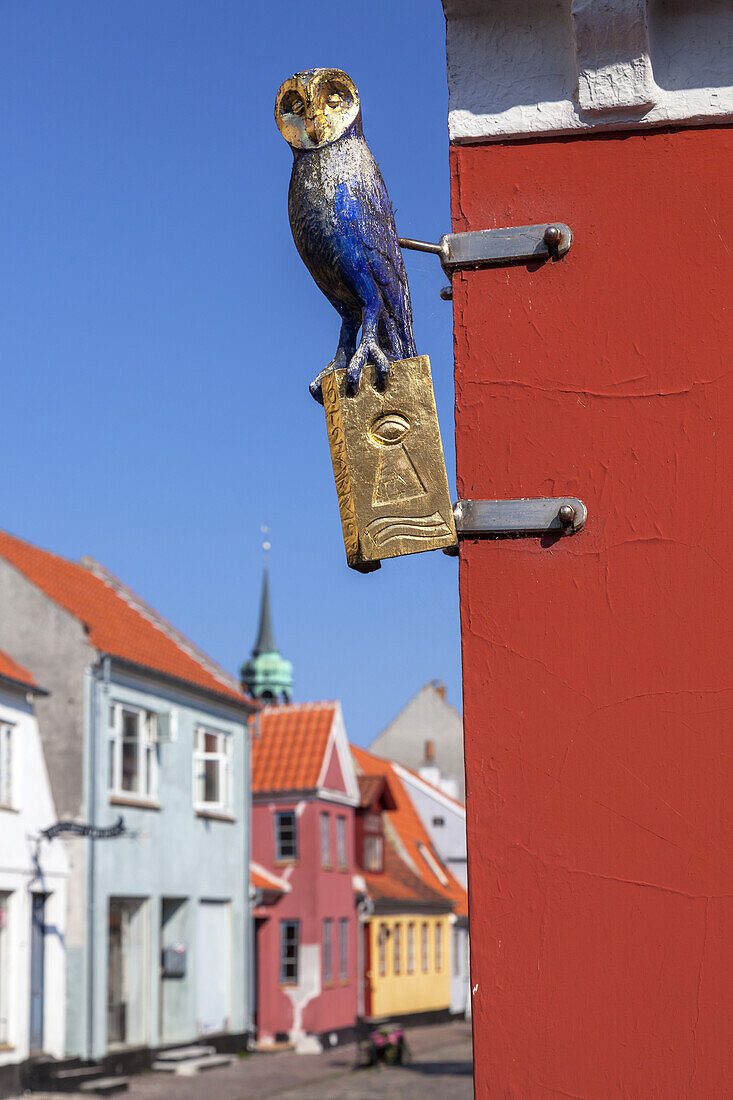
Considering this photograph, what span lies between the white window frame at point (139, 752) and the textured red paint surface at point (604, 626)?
737 inches

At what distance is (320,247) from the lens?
3562 millimetres

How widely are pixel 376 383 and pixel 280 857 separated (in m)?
27.2

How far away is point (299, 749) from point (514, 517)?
2755cm

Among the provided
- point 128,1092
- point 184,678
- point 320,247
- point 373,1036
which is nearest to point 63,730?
point 184,678

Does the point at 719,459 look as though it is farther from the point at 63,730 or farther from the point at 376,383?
the point at 63,730

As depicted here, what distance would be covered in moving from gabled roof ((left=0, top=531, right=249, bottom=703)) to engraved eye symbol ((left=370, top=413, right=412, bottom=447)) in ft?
60.4

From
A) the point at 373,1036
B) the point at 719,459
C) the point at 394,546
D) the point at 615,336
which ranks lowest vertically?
the point at 373,1036

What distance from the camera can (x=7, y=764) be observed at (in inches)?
762

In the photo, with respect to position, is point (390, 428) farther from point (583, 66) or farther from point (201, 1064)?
point (201, 1064)

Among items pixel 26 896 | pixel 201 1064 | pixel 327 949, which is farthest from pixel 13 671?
pixel 327 949

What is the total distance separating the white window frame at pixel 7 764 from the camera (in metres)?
19.2

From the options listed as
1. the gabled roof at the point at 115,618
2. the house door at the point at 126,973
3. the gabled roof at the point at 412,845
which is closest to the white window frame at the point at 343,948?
the gabled roof at the point at 412,845

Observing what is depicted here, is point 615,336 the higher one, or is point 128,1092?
point 615,336

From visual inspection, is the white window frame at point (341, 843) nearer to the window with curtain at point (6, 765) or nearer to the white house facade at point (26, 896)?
the white house facade at point (26, 896)
